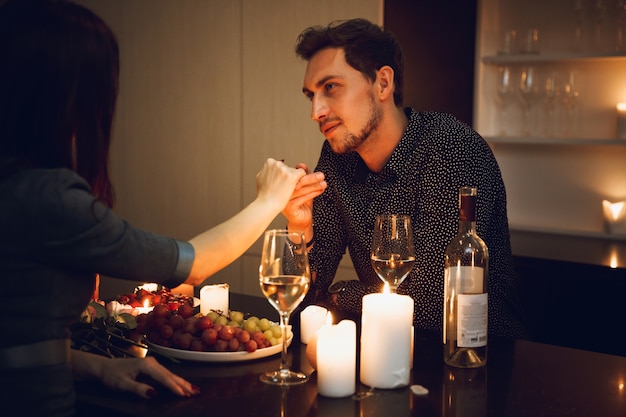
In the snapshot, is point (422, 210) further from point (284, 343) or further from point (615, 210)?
point (615, 210)

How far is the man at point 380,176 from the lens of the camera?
205 centimetres

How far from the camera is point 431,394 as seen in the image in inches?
49.6

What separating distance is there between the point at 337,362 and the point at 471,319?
0.82 feet

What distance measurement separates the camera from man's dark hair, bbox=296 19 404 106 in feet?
7.76

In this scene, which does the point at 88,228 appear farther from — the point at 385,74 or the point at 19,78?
the point at 385,74

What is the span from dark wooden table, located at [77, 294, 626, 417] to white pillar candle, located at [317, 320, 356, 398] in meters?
0.02

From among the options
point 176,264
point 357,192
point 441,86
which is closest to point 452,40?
point 441,86

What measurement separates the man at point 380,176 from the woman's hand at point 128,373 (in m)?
0.71

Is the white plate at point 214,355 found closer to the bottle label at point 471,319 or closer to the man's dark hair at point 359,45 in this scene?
the bottle label at point 471,319

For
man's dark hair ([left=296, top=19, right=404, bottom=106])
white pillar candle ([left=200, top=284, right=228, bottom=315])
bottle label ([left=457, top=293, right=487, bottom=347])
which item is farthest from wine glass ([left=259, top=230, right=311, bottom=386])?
man's dark hair ([left=296, top=19, right=404, bottom=106])

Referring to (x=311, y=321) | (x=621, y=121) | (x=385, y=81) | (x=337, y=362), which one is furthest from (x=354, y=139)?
(x=621, y=121)

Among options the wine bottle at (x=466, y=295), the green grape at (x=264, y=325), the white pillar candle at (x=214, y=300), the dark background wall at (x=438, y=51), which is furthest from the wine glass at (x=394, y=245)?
the dark background wall at (x=438, y=51)

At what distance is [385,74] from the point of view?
2.42 meters

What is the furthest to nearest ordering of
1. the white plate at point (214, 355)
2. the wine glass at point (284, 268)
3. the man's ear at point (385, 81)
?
the man's ear at point (385, 81) < the white plate at point (214, 355) < the wine glass at point (284, 268)
